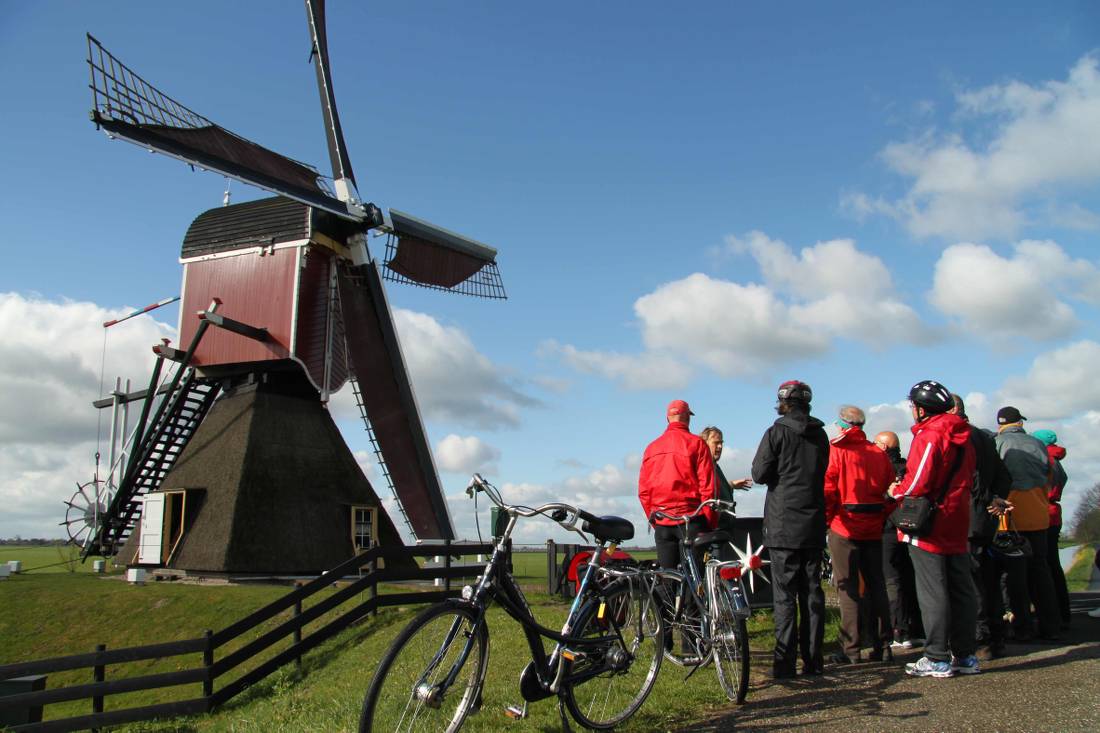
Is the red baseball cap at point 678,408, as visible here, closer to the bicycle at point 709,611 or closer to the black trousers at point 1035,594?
the bicycle at point 709,611

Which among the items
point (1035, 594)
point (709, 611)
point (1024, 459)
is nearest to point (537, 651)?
point (709, 611)

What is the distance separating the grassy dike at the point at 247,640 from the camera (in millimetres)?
5652

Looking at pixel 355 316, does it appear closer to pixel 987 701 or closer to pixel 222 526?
pixel 222 526

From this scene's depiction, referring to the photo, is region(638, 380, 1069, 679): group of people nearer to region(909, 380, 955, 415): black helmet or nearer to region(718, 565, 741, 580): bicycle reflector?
region(909, 380, 955, 415): black helmet

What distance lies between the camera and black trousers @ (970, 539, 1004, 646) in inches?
268

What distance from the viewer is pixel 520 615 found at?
4379 millimetres

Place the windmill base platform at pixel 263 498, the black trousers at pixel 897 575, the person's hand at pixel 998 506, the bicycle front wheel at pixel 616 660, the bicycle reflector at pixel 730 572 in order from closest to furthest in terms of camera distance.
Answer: the bicycle front wheel at pixel 616 660 < the bicycle reflector at pixel 730 572 < the person's hand at pixel 998 506 < the black trousers at pixel 897 575 < the windmill base platform at pixel 263 498

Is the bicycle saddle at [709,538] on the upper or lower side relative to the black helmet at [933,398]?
lower

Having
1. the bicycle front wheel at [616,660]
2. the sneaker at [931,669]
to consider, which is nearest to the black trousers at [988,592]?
the sneaker at [931,669]

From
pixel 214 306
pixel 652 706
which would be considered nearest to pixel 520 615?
pixel 652 706

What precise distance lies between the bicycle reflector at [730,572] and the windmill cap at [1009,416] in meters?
4.34

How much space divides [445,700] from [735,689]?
7.62 feet

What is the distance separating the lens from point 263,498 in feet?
64.0

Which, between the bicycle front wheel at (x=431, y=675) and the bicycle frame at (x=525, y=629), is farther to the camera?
the bicycle frame at (x=525, y=629)
